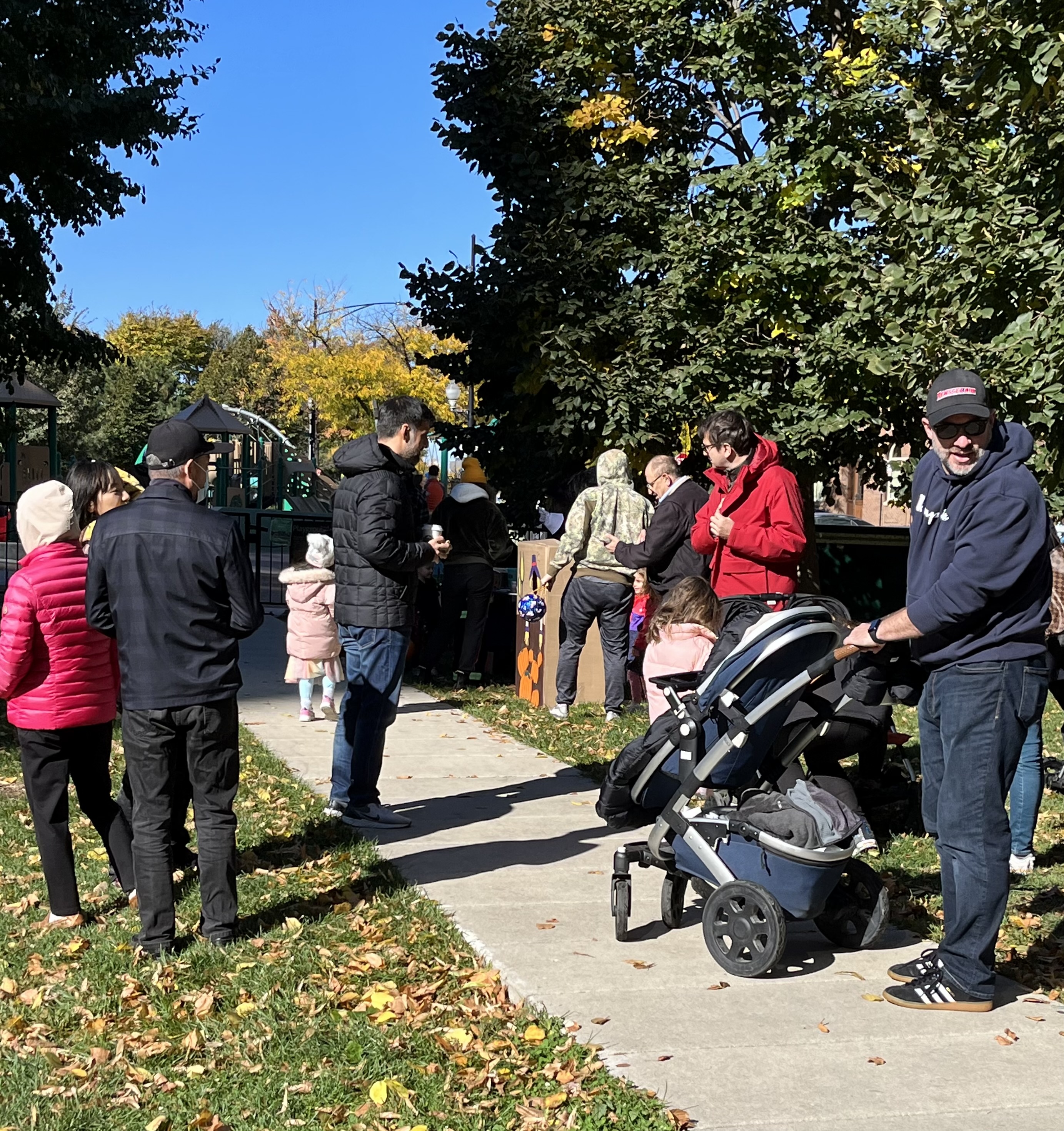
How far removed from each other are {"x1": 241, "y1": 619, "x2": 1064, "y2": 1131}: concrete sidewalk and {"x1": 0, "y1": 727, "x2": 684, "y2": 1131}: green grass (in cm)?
19

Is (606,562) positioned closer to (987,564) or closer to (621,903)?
(621,903)

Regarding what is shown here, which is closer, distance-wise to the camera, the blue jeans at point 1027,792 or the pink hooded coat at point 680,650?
the blue jeans at point 1027,792

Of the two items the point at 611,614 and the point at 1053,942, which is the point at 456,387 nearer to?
the point at 611,614

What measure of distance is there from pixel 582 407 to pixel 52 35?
763 centimetres

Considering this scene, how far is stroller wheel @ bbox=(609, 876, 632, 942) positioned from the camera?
5.41 m

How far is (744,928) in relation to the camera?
5.01m

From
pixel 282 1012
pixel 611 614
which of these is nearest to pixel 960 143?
pixel 611 614

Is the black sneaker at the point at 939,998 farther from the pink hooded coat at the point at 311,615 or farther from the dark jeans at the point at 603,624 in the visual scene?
the pink hooded coat at the point at 311,615

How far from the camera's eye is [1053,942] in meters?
5.64

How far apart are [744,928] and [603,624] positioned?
5643 millimetres

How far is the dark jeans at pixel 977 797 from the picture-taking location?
4551mm

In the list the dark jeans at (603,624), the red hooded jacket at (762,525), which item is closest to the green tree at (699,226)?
the dark jeans at (603,624)

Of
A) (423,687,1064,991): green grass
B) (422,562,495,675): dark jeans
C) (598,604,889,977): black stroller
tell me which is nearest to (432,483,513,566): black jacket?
(422,562,495,675): dark jeans

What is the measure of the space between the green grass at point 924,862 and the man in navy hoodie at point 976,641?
0.71m
